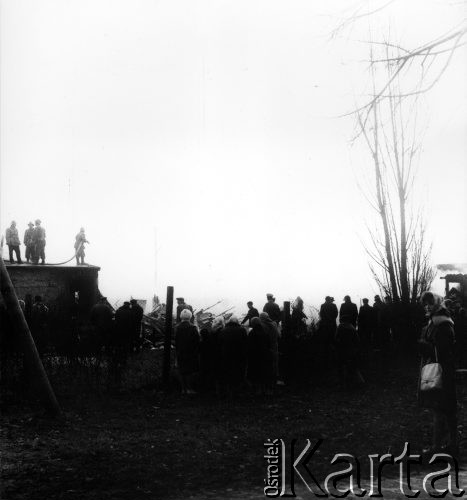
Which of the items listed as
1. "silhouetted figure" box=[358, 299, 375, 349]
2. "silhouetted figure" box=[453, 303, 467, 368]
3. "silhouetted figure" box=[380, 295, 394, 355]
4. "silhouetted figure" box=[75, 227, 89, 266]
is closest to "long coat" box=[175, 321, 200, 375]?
"silhouetted figure" box=[358, 299, 375, 349]

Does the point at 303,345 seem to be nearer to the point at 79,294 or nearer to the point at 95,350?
the point at 95,350

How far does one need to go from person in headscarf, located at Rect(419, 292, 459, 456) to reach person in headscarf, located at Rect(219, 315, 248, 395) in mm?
4745

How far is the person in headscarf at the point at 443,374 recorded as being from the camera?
22.5 feet

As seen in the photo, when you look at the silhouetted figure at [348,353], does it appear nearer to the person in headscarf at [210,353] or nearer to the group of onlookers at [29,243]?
the person in headscarf at [210,353]

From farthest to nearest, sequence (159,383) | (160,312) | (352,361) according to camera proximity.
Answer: (160,312), (352,361), (159,383)

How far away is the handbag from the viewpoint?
6.84m

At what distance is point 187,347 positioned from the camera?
11406 mm

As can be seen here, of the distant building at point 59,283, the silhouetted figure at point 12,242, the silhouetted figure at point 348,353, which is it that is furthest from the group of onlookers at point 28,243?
the silhouetted figure at point 348,353

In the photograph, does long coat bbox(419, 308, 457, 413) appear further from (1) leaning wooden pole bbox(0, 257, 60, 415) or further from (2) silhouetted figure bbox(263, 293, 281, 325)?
(2) silhouetted figure bbox(263, 293, 281, 325)

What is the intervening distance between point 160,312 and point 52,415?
18.8 m

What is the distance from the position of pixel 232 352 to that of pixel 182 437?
11.4ft

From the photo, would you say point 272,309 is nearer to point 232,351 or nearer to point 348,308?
point 348,308

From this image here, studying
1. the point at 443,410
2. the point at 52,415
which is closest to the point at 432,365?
the point at 443,410

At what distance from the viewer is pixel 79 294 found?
2509 cm
